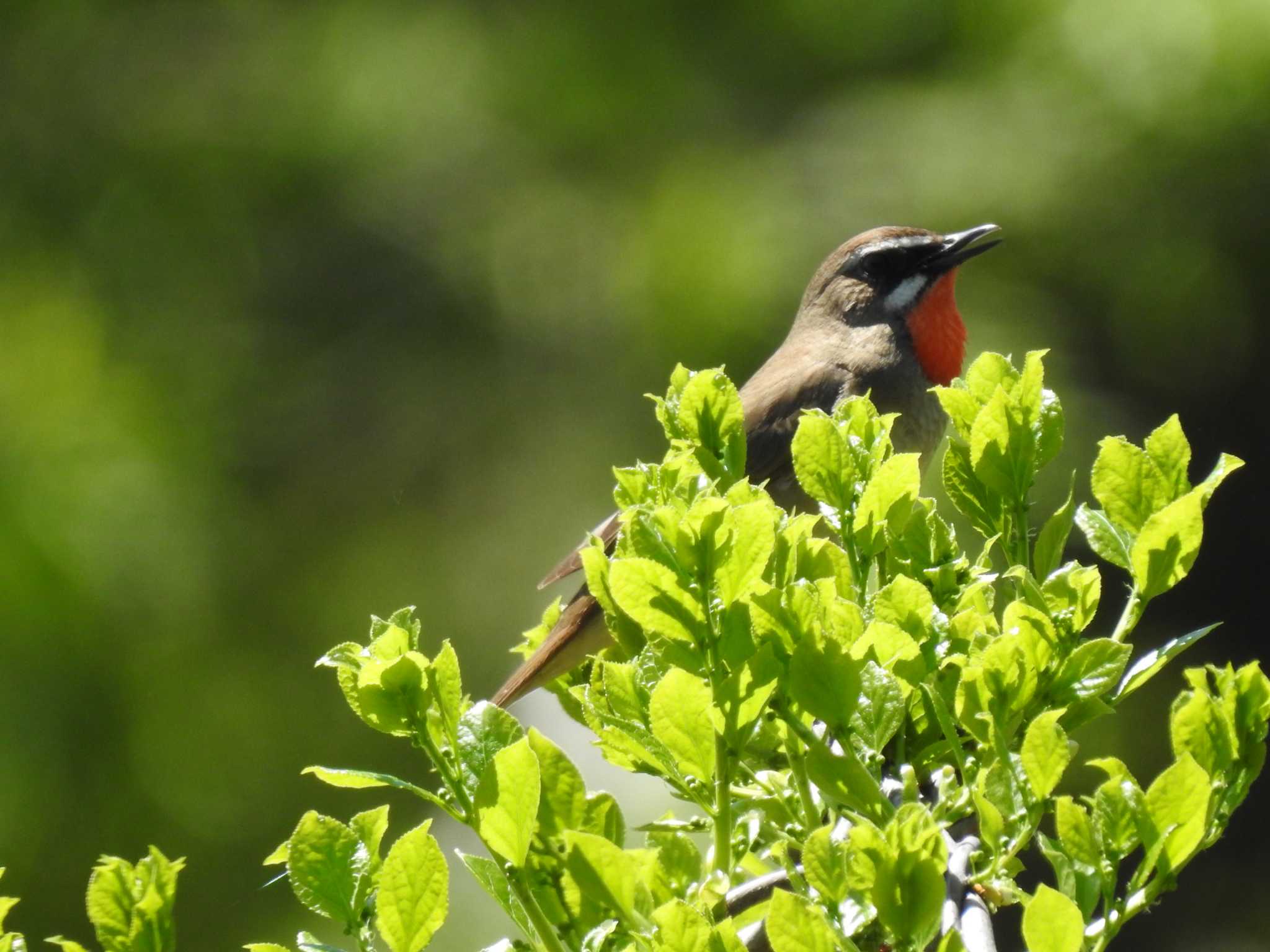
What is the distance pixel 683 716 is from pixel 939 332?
11.6 ft

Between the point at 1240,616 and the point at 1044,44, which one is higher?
the point at 1044,44

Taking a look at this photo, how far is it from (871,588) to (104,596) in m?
3.19

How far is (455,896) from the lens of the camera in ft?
14.1

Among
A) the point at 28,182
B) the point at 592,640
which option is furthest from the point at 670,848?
the point at 28,182

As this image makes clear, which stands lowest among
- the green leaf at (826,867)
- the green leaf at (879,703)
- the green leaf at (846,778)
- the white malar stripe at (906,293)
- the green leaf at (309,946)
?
the green leaf at (826,867)

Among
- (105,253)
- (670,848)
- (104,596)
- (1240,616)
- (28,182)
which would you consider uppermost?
(28,182)

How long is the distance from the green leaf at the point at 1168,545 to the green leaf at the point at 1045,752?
0.19 meters

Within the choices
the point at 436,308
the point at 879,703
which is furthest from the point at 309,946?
the point at 436,308

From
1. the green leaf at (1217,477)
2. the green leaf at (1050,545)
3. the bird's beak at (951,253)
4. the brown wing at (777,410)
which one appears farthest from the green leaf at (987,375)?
the bird's beak at (951,253)

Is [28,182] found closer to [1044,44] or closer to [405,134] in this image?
[405,134]

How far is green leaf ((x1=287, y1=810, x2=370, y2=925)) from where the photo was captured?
1.12 metres

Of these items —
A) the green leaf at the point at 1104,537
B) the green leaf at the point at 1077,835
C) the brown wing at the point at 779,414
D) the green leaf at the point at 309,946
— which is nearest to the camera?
the green leaf at the point at 1077,835

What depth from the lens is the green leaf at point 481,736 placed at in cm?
112

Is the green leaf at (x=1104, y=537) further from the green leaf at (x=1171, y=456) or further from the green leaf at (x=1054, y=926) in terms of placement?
the green leaf at (x=1054, y=926)
